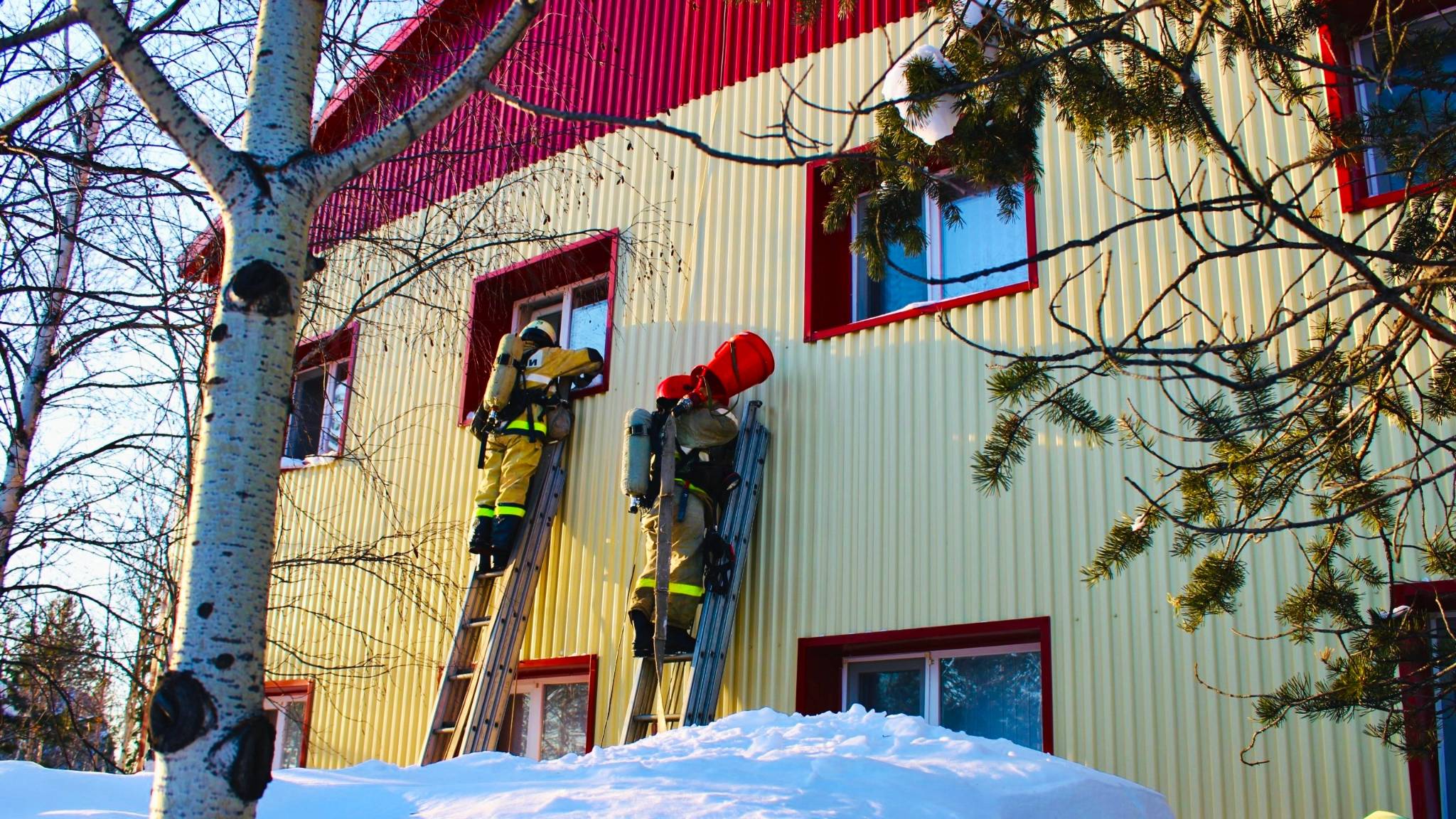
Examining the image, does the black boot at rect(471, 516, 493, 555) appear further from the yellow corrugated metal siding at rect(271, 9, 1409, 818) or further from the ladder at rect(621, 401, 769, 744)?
the ladder at rect(621, 401, 769, 744)

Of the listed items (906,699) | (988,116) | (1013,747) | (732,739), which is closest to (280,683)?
(906,699)

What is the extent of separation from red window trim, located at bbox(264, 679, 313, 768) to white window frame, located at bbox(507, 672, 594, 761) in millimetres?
2002

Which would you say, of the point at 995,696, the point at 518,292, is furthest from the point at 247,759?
the point at 518,292

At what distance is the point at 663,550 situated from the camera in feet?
25.3

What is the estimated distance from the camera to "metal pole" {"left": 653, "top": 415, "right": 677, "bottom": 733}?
25.2 feet

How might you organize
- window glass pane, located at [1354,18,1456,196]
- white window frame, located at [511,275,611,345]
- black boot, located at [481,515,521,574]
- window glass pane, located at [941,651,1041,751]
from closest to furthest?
window glass pane, located at [1354,18,1456,196]
window glass pane, located at [941,651,1041,751]
black boot, located at [481,515,521,574]
white window frame, located at [511,275,611,345]

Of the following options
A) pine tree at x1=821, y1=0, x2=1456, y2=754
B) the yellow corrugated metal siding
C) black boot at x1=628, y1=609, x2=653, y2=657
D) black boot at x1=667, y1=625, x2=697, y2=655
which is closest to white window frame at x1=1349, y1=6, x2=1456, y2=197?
the yellow corrugated metal siding

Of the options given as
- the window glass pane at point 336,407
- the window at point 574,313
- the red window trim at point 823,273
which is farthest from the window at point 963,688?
the window glass pane at point 336,407

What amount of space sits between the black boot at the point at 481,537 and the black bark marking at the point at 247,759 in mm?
5505

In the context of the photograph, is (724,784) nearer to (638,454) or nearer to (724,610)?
(724,610)

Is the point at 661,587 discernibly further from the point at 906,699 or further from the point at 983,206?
the point at 983,206

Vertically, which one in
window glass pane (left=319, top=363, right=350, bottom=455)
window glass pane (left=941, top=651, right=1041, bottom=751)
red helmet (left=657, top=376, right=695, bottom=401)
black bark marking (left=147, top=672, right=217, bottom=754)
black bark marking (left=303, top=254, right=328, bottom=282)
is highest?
window glass pane (left=319, top=363, right=350, bottom=455)

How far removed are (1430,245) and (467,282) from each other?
808 cm

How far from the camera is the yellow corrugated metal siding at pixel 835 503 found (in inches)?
249
